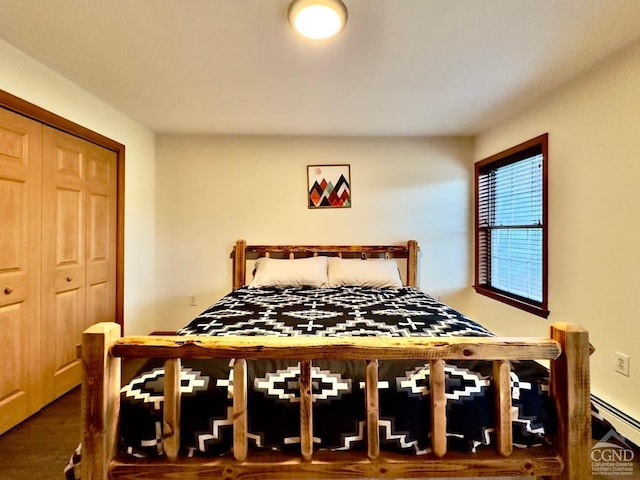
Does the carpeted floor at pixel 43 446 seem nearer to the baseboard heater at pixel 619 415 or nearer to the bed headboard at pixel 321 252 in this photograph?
the baseboard heater at pixel 619 415

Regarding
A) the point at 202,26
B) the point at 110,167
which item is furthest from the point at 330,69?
the point at 110,167

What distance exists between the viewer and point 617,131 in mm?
1861

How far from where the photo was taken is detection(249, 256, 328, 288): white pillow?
2900mm

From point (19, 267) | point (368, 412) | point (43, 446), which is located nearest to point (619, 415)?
point (368, 412)

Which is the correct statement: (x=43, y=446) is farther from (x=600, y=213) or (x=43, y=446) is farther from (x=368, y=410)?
(x=600, y=213)

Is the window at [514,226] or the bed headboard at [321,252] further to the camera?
the bed headboard at [321,252]

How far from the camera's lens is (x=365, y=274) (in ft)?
9.57

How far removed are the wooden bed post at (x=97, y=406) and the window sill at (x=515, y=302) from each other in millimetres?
2733

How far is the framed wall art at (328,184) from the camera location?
11.0 ft

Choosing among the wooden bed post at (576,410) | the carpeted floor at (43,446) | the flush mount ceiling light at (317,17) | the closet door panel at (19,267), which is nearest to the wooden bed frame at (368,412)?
the wooden bed post at (576,410)

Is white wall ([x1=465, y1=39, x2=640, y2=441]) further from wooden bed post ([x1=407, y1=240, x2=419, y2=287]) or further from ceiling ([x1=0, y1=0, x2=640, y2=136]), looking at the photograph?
wooden bed post ([x1=407, y1=240, x2=419, y2=287])

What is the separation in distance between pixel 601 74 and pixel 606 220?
887 mm

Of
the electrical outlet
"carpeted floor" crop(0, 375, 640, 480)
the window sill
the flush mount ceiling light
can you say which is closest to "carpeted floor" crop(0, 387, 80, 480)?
"carpeted floor" crop(0, 375, 640, 480)

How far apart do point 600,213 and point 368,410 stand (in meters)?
1.95
